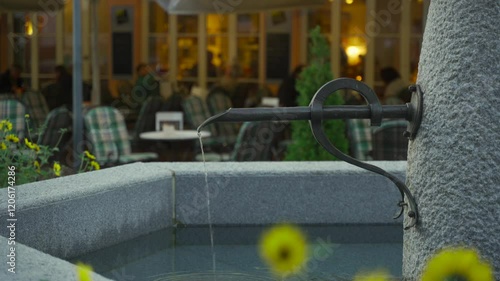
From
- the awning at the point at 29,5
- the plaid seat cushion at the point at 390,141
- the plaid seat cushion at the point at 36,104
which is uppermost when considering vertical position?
the awning at the point at 29,5

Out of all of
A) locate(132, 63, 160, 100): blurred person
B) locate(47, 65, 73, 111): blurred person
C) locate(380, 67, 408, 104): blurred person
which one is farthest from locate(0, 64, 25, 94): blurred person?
locate(380, 67, 408, 104): blurred person

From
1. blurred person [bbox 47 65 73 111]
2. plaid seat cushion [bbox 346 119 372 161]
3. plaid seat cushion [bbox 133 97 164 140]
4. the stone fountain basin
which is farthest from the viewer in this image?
blurred person [bbox 47 65 73 111]

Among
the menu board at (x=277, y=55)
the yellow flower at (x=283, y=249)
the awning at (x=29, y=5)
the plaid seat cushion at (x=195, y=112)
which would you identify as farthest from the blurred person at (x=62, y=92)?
the yellow flower at (x=283, y=249)

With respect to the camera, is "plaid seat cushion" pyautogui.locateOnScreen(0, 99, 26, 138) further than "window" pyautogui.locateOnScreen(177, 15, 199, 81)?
No

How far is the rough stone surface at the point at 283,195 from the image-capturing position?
14.9ft

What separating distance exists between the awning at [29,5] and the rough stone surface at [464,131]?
10.7 meters

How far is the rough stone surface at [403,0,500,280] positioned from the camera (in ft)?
9.07

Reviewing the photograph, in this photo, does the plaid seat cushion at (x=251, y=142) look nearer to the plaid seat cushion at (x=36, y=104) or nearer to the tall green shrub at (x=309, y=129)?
the tall green shrub at (x=309, y=129)

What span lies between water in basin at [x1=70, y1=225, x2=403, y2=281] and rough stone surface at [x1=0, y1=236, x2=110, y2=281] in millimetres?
961

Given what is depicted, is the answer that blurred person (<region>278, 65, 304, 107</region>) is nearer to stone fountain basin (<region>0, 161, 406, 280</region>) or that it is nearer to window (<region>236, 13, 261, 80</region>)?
window (<region>236, 13, 261, 80</region>)

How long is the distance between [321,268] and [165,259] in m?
0.60

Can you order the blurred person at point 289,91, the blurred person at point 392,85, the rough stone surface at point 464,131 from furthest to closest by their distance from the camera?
the blurred person at point 392,85 < the blurred person at point 289,91 < the rough stone surface at point 464,131

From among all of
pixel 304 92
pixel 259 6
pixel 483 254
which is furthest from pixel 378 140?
pixel 483 254

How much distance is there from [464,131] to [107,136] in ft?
25.8
